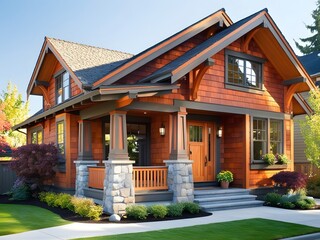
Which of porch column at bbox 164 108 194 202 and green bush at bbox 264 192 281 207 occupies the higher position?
porch column at bbox 164 108 194 202

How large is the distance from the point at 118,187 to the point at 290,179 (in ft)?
22.7

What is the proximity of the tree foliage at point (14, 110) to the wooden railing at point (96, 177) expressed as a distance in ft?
79.2

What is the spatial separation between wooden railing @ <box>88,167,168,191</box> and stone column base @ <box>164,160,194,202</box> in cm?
22

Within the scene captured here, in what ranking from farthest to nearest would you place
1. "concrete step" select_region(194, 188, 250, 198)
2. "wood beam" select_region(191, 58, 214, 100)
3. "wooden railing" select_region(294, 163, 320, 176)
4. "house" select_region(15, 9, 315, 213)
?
"wooden railing" select_region(294, 163, 320, 176) → "concrete step" select_region(194, 188, 250, 198) → "wood beam" select_region(191, 58, 214, 100) → "house" select_region(15, 9, 315, 213)

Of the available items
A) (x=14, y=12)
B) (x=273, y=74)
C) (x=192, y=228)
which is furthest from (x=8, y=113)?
(x=192, y=228)

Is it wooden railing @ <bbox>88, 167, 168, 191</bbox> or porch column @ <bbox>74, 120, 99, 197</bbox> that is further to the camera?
porch column @ <bbox>74, 120, 99, 197</bbox>

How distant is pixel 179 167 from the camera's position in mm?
11922

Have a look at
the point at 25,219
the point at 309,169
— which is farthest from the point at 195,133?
the point at 309,169

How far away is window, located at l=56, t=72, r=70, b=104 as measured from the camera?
1512cm

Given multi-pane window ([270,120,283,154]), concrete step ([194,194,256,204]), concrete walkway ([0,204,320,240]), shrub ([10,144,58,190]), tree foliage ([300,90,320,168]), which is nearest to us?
concrete walkway ([0,204,320,240])

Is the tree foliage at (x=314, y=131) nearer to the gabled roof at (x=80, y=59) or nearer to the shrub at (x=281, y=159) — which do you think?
the shrub at (x=281, y=159)

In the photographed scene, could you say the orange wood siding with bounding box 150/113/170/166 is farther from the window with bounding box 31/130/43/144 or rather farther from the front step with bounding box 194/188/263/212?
the window with bounding box 31/130/43/144

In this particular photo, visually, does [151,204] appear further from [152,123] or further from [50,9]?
[50,9]

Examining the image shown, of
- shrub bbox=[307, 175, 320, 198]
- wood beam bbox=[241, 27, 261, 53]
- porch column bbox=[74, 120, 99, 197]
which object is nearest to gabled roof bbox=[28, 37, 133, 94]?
porch column bbox=[74, 120, 99, 197]
